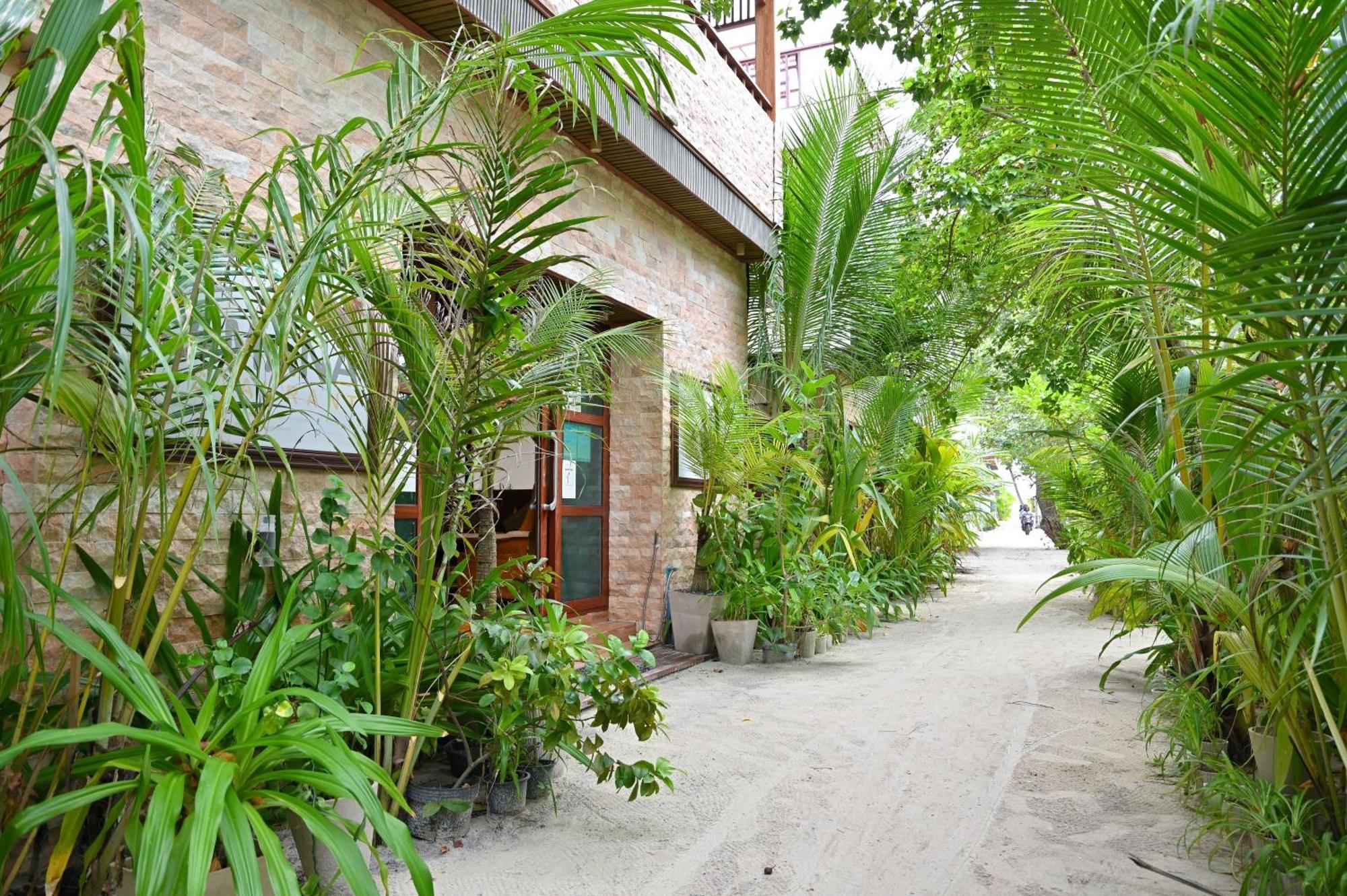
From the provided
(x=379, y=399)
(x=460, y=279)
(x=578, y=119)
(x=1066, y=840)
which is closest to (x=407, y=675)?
(x=379, y=399)

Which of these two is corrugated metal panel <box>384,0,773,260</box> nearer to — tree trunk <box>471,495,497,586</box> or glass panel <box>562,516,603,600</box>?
tree trunk <box>471,495,497,586</box>

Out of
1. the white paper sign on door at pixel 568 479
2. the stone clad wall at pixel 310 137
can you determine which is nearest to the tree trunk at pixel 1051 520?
the stone clad wall at pixel 310 137

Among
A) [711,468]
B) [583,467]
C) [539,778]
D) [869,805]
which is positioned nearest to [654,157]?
[711,468]

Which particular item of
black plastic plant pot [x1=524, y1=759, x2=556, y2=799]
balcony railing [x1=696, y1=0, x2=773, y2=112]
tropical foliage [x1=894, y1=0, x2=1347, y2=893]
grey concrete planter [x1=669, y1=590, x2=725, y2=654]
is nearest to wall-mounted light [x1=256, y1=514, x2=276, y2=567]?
black plastic plant pot [x1=524, y1=759, x2=556, y2=799]

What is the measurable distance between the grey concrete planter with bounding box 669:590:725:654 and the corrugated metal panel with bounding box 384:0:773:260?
2.59 m

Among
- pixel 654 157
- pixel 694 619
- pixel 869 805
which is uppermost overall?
pixel 654 157

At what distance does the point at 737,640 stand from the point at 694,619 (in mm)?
339

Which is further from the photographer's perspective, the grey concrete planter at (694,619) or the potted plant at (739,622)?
the grey concrete planter at (694,619)

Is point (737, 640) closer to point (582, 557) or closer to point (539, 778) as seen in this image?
point (582, 557)

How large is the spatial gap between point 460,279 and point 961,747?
8.69 ft

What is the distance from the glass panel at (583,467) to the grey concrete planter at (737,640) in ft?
3.94

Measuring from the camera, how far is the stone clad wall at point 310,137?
8.32 ft

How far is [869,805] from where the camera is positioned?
2.72m

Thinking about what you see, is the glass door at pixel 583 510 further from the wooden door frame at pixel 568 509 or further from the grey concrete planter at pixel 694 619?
the grey concrete planter at pixel 694 619
